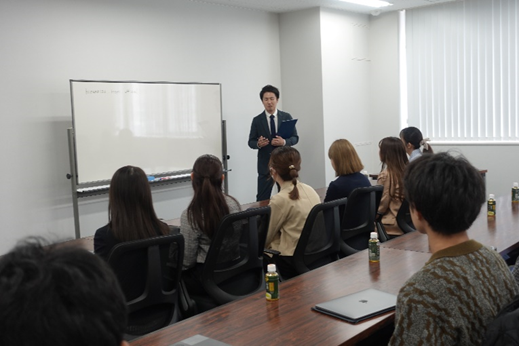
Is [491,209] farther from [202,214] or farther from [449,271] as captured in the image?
[449,271]

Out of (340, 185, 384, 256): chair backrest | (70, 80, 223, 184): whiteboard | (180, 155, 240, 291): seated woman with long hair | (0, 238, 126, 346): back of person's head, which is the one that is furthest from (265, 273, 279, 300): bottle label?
(70, 80, 223, 184): whiteboard

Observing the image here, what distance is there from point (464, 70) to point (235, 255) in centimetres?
583

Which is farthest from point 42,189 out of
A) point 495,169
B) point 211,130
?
point 495,169

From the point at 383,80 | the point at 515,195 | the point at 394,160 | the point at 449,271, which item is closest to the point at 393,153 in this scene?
the point at 394,160

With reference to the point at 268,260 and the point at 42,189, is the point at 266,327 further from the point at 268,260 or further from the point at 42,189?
the point at 42,189

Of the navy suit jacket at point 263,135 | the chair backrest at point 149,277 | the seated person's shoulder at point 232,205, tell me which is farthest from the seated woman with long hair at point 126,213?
the navy suit jacket at point 263,135

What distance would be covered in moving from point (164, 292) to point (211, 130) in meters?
4.17

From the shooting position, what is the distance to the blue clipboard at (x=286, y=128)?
6148mm

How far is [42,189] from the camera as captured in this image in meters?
5.20

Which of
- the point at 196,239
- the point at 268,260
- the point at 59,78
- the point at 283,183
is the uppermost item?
the point at 59,78

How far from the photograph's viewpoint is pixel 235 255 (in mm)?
2869

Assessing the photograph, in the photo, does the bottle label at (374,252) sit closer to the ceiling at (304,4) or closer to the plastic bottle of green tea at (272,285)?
the plastic bottle of green tea at (272,285)

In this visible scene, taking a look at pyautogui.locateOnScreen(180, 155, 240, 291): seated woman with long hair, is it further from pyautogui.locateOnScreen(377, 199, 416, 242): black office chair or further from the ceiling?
the ceiling

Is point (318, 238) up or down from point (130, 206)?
down
